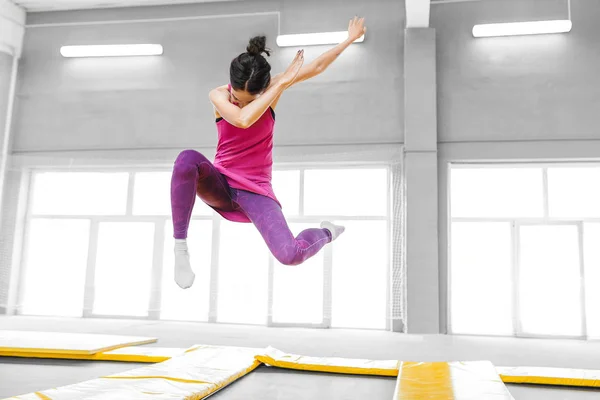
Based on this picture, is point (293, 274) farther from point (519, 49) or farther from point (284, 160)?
point (519, 49)

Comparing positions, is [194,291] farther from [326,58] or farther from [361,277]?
[326,58]

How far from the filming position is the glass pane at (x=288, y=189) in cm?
750

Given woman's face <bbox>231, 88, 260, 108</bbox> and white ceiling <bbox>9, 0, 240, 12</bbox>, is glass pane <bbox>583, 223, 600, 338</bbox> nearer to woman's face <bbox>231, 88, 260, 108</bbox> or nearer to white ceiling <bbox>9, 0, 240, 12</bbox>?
woman's face <bbox>231, 88, 260, 108</bbox>

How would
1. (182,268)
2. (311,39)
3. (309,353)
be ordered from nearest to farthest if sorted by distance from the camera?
1. (182,268)
2. (309,353)
3. (311,39)

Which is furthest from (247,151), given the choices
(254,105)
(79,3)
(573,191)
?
(79,3)

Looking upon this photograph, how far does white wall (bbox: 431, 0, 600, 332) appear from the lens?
694 centimetres

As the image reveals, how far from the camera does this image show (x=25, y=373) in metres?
3.05

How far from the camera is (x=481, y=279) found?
6.99 m

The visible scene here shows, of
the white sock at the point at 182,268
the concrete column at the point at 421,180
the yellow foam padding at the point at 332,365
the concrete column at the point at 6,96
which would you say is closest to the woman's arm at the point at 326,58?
the white sock at the point at 182,268

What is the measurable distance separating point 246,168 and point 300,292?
4.73m

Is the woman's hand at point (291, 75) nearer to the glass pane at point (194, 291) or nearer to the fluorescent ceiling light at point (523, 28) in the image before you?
the glass pane at point (194, 291)

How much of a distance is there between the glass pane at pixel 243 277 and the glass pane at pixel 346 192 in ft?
2.95

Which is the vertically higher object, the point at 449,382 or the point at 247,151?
the point at 247,151

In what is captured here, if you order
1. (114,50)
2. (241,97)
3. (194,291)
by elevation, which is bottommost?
(194,291)
